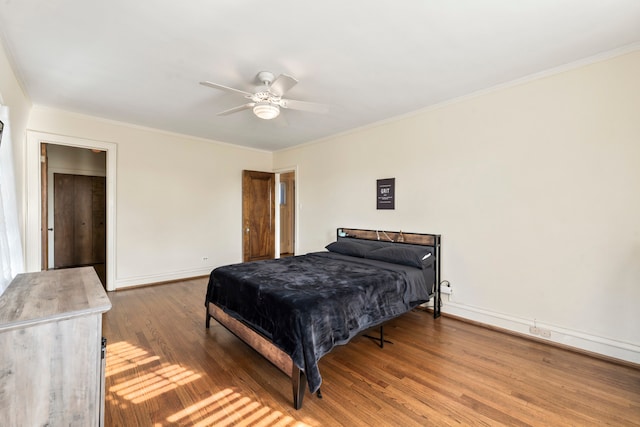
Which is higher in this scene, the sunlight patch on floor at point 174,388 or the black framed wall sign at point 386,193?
the black framed wall sign at point 386,193

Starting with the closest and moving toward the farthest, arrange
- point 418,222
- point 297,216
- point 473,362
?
point 473,362
point 418,222
point 297,216

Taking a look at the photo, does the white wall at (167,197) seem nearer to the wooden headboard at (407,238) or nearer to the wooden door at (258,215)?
the wooden door at (258,215)

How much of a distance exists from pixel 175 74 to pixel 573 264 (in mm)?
4245

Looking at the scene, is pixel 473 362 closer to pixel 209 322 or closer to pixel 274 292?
pixel 274 292

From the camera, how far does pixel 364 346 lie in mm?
2783

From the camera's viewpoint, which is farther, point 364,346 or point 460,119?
point 460,119

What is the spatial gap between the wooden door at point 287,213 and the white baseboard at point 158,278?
259 cm

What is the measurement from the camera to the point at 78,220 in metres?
6.17

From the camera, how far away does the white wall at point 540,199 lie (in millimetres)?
2455

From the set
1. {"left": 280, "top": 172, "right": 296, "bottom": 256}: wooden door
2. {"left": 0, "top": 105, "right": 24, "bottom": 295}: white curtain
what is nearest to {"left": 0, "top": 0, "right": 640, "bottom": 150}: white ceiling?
{"left": 0, "top": 105, "right": 24, "bottom": 295}: white curtain

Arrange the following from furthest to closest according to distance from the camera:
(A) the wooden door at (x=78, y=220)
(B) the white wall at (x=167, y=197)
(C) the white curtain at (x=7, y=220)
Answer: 1. (A) the wooden door at (x=78, y=220)
2. (B) the white wall at (x=167, y=197)
3. (C) the white curtain at (x=7, y=220)

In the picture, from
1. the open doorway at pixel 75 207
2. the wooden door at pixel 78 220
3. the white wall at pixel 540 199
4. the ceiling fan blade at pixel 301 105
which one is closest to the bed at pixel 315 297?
the white wall at pixel 540 199

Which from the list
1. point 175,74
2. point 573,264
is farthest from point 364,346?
point 175,74

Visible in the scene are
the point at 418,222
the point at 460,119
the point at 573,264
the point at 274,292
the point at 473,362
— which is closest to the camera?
the point at 274,292
